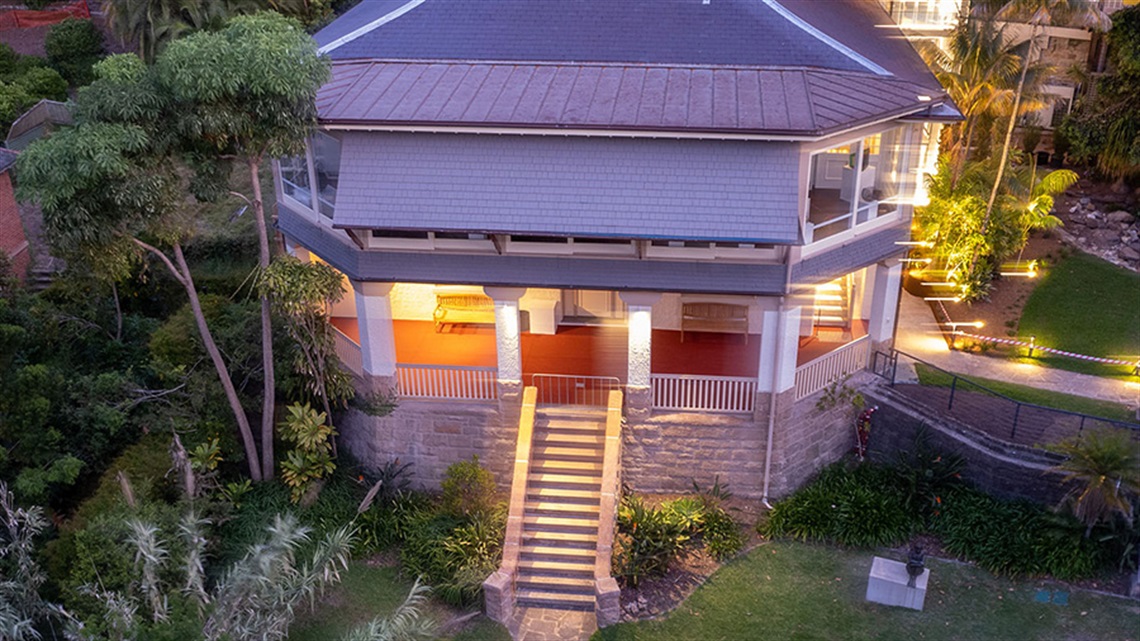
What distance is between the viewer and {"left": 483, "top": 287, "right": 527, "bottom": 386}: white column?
750 inches

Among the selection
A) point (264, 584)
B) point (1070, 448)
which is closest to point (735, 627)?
point (1070, 448)

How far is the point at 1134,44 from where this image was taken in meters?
28.1

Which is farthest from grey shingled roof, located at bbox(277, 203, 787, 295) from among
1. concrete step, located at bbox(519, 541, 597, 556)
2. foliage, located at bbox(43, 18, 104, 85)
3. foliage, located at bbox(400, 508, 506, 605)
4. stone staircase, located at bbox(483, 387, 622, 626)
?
foliage, located at bbox(43, 18, 104, 85)

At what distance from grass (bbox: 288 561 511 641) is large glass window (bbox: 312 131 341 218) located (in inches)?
302

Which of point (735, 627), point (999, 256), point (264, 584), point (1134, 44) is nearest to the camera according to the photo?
point (264, 584)

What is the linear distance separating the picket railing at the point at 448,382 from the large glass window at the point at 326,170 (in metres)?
3.87

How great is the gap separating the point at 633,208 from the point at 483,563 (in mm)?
7511

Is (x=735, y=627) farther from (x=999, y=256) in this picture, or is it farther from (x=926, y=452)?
(x=999, y=256)

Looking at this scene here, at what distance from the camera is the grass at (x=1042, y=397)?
2031 centimetres

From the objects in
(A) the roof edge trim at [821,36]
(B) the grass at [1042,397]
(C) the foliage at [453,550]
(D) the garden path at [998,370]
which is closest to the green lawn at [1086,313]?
(D) the garden path at [998,370]

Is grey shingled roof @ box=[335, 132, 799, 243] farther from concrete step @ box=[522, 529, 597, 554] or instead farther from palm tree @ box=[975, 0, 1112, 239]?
palm tree @ box=[975, 0, 1112, 239]

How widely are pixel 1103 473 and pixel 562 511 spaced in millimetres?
10213

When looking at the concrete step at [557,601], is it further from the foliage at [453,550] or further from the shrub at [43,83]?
the shrub at [43,83]

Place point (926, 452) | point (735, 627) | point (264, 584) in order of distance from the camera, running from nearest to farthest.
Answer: point (264, 584) → point (735, 627) → point (926, 452)
